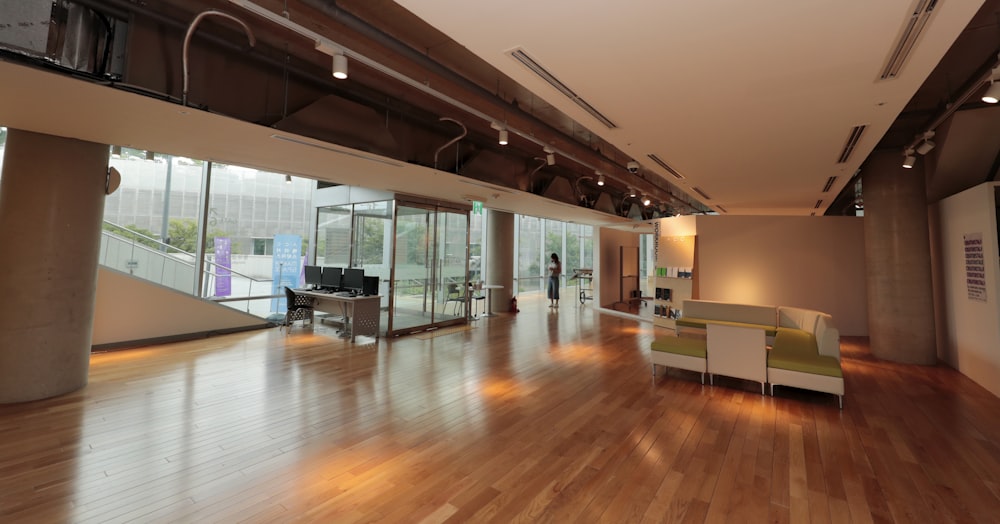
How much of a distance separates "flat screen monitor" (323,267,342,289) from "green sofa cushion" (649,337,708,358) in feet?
21.2

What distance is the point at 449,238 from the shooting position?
9281 mm

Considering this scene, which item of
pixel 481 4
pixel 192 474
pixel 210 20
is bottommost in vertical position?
pixel 192 474

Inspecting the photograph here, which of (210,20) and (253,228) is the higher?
(210,20)

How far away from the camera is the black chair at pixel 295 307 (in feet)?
26.7

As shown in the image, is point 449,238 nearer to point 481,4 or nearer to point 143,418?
point 143,418

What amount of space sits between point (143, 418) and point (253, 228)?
572 cm

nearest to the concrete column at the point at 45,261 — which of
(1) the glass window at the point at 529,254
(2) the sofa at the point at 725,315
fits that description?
(2) the sofa at the point at 725,315

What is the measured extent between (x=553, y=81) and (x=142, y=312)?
26.3 feet

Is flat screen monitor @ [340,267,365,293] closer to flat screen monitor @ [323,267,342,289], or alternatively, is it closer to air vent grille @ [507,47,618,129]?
flat screen monitor @ [323,267,342,289]

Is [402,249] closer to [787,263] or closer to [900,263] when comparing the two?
[787,263]

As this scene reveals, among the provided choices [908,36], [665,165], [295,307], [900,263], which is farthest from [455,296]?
[900,263]

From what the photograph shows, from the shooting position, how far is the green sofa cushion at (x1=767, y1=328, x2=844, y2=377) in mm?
4531

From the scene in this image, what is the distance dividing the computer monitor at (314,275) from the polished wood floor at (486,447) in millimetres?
2895

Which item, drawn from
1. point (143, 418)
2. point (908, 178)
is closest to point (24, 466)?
point (143, 418)
